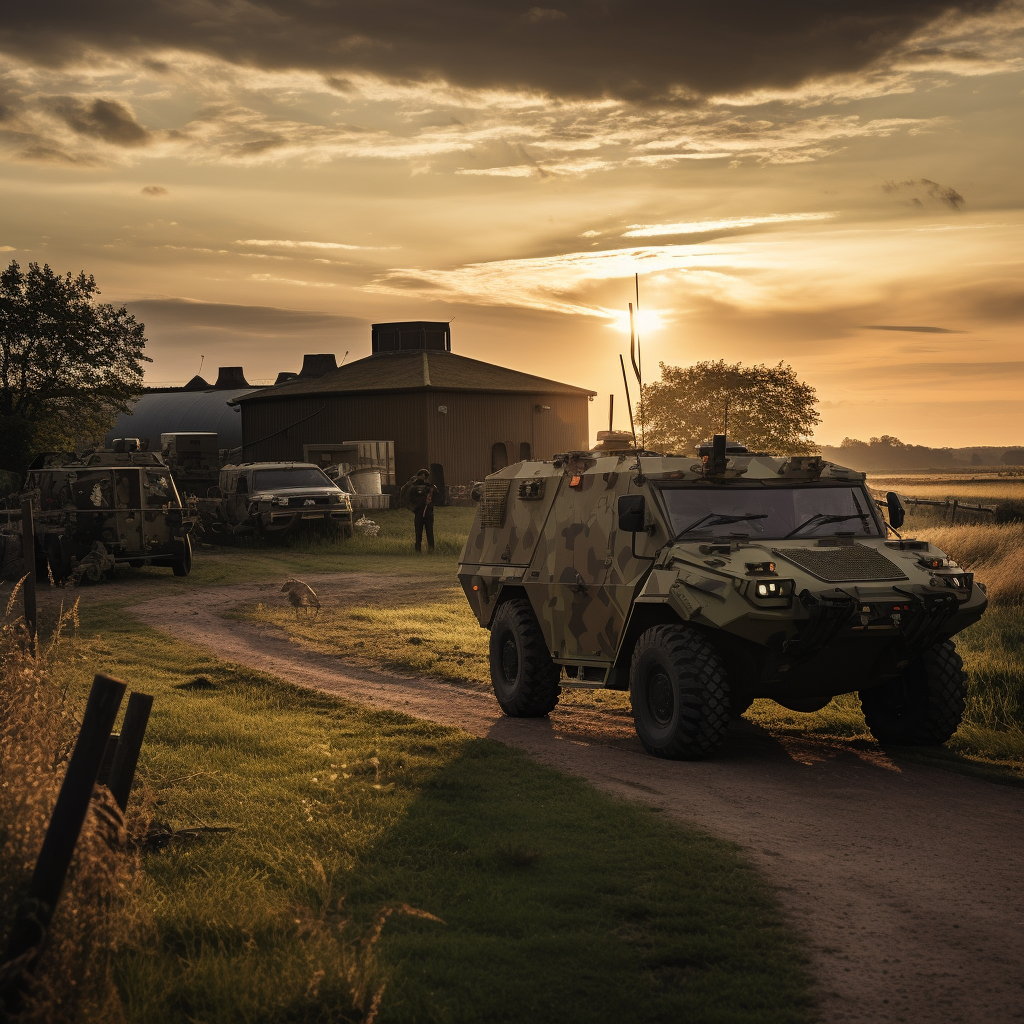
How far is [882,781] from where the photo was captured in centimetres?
865

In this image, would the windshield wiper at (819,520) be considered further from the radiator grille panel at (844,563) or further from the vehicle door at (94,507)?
the vehicle door at (94,507)

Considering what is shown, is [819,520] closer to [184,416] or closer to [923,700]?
[923,700]

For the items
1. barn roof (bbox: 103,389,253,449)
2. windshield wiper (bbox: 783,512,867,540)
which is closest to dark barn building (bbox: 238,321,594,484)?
barn roof (bbox: 103,389,253,449)

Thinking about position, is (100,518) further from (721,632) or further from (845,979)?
(845,979)

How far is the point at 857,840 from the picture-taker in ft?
23.5

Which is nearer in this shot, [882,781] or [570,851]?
[570,851]

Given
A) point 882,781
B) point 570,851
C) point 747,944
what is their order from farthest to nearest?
point 882,781, point 570,851, point 747,944

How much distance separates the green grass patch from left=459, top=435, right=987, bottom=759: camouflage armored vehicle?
1.24 metres

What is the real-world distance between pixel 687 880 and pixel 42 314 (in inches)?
1735

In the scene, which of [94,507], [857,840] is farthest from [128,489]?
[857,840]

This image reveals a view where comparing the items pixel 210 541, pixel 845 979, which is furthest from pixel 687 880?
pixel 210 541

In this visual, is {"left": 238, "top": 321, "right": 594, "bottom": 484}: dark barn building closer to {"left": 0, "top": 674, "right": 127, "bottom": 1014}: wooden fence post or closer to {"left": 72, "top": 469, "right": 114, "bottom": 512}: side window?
{"left": 72, "top": 469, "right": 114, "bottom": 512}: side window

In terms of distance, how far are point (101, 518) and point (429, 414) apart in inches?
1090

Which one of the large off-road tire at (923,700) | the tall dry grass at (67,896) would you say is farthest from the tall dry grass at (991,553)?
the tall dry grass at (67,896)
